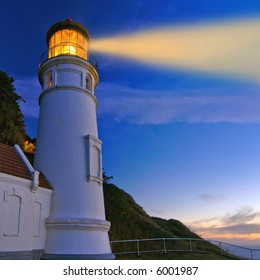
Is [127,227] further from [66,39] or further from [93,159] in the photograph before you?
[66,39]

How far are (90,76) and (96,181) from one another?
16.5 feet

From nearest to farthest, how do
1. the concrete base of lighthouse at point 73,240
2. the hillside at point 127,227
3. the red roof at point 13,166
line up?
the red roof at point 13,166
the concrete base of lighthouse at point 73,240
the hillside at point 127,227

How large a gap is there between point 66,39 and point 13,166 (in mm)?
6829

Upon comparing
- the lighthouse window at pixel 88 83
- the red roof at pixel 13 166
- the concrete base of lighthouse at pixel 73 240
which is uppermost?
the lighthouse window at pixel 88 83

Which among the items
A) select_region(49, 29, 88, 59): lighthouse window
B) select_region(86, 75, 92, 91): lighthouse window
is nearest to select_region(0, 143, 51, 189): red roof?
select_region(86, 75, 92, 91): lighthouse window

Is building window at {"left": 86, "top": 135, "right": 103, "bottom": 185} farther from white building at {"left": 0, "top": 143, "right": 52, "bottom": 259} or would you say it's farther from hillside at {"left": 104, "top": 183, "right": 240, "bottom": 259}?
hillside at {"left": 104, "top": 183, "right": 240, "bottom": 259}

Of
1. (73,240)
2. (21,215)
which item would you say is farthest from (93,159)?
(21,215)

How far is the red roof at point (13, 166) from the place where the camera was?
30.6ft

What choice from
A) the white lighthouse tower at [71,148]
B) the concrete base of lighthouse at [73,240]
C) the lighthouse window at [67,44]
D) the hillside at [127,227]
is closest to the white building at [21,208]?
the concrete base of lighthouse at [73,240]

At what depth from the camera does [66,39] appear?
44.7 ft

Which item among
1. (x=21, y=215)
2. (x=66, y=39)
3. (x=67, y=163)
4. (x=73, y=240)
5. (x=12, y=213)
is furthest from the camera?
(x=66, y=39)

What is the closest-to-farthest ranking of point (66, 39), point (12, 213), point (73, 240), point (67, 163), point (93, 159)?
point (12, 213)
point (73, 240)
point (67, 163)
point (93, 159)
point (66, 39)

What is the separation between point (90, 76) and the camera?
1370cm

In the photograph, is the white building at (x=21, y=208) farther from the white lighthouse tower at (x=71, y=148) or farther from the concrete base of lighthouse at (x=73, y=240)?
the white lighthouse tower at (x=71, y=148)
